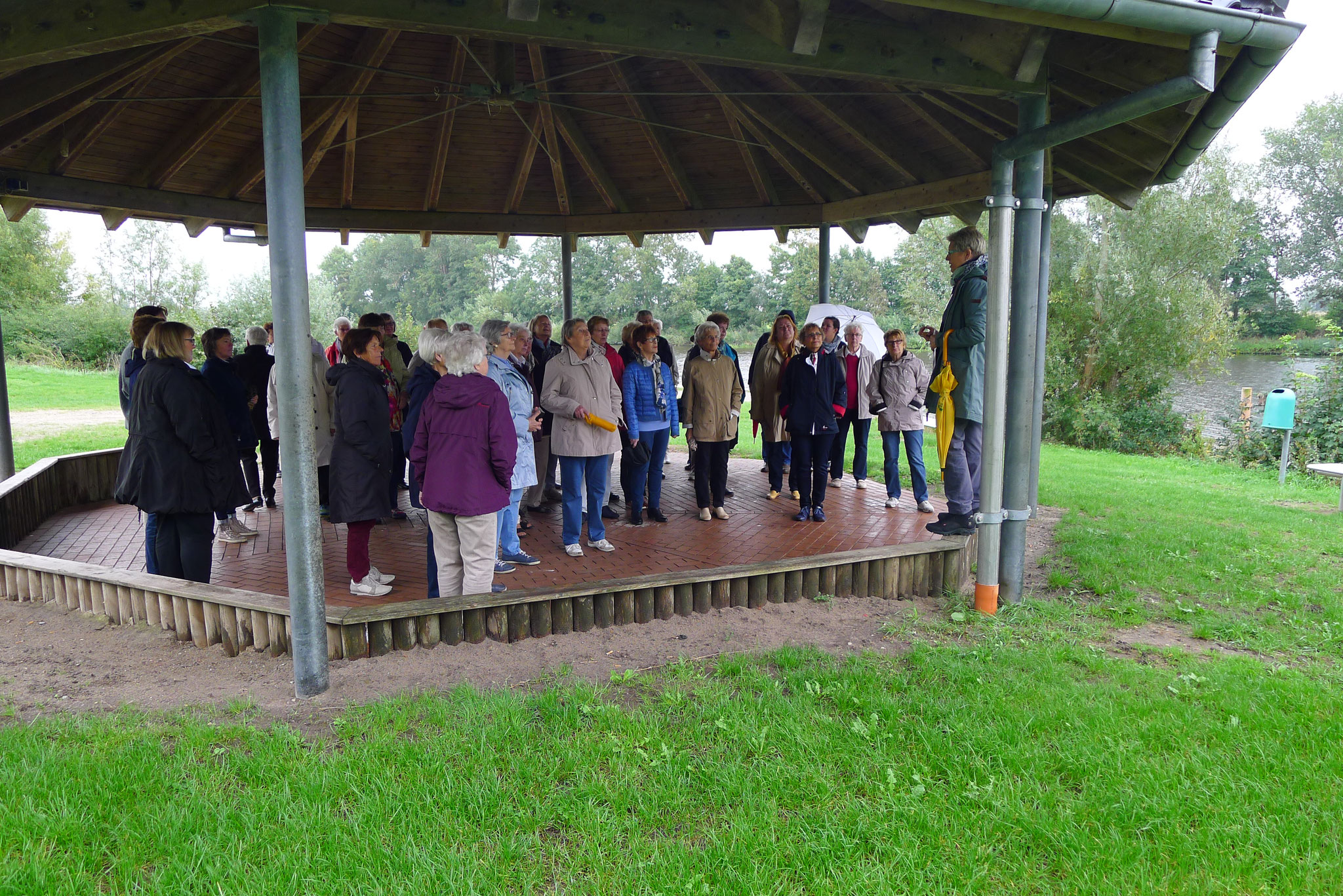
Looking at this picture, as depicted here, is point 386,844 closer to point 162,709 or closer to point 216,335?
point 162,709

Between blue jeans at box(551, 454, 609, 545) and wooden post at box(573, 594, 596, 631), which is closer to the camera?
wooden post at box(573, 594, 596, 631)

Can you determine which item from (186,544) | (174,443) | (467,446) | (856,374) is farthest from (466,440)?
(856,374)

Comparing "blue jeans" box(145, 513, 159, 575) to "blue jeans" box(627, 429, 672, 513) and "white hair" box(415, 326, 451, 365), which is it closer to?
"white hair" box(415, 326, 451, 365)

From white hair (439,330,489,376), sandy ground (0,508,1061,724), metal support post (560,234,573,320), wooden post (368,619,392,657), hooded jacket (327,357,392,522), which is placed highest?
metal support post (560,234,573,320)

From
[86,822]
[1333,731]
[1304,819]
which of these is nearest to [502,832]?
[86,822]

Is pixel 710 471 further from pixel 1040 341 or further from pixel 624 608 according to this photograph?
pixel 1040 341

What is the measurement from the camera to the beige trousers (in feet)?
15.3

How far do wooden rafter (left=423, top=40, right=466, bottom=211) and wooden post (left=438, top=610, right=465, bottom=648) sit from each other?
4609 millimetres

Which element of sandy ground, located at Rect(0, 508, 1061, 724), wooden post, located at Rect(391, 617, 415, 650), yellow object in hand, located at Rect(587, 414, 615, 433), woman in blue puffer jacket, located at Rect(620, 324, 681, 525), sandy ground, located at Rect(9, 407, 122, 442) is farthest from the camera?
sandy ground, located at Rect(9, 407, 122, 442)

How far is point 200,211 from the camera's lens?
8656 mm

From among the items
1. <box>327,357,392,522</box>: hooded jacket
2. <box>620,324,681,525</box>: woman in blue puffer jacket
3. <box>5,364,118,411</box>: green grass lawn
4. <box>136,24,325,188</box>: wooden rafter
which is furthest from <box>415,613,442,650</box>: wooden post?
<box>5,364,118,411</box>: green grass lawn

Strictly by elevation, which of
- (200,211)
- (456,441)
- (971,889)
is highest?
(200,211)

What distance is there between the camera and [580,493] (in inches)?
242

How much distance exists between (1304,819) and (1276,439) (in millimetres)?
18596
